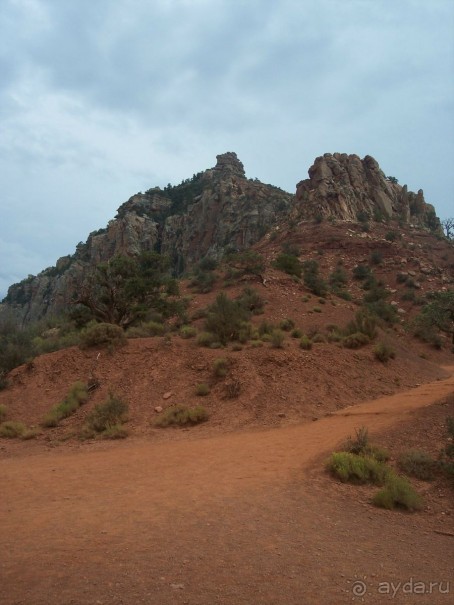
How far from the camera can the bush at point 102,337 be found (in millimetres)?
19031

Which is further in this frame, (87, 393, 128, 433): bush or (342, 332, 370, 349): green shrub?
(342, 332, 370, 349): green shrub

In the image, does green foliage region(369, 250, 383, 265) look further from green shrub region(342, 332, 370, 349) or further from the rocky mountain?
green shrub region(342, 332, 370, 349)

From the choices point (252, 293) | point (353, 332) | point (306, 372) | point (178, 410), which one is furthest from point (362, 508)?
point (252, 293)

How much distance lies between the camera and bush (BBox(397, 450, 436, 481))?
847 centimetres

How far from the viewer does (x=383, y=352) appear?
19.7 metres

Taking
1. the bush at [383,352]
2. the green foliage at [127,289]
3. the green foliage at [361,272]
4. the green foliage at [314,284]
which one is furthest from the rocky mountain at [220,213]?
the bush at [383,352]

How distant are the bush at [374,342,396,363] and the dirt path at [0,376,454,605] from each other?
1027 centimetres

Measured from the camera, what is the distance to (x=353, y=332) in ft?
72.0

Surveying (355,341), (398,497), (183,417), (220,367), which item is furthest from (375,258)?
(398,497)

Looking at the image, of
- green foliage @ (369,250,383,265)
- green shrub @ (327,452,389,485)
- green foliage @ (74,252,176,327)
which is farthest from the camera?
green foliage @ (369,250,383,265)

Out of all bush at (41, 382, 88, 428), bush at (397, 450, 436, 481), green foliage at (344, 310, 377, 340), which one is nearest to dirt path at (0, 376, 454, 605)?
bush at (397, 450, 436, 481)

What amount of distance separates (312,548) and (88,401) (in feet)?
36.8

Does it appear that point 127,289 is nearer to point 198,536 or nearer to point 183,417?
point 183,417

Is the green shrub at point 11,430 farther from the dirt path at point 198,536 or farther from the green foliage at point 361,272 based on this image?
the green foliage at point 361,272
